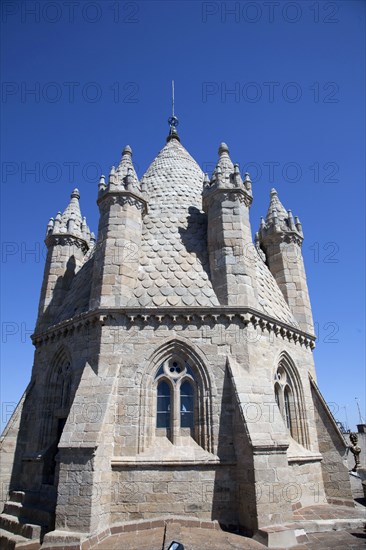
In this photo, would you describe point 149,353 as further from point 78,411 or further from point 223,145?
point 223,145

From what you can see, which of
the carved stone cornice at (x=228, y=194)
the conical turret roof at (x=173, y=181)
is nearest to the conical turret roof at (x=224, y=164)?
the carved stone cornice at (x=228, y=194)

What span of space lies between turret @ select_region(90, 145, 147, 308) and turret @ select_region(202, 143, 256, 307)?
2652mm

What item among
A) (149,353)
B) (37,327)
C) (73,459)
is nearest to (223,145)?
(149,353)

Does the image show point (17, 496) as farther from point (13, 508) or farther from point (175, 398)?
point (175, 398)

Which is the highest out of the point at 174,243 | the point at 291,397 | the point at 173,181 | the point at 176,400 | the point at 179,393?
the point at 173,181

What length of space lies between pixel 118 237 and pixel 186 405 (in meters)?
5.91

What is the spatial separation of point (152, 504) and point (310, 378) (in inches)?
286

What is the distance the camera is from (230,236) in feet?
42.6

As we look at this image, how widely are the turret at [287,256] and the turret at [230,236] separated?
3.35 meters

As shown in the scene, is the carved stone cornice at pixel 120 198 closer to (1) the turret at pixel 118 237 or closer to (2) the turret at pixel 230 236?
(1) the turret at pixel 118 237

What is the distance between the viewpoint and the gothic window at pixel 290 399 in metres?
12.6

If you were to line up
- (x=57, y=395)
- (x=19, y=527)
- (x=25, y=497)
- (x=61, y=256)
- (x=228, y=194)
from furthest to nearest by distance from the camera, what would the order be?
(x=61, y=256), (x=228, y=194), (x=57, y=395), (x=25, y=497), (x=19, y=527)

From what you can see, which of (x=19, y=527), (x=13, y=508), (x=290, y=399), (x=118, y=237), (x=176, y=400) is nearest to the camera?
(x=19, y=527)

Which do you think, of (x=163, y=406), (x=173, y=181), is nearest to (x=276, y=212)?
(x=173, y=181)
